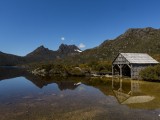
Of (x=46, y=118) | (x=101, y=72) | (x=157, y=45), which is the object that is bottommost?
(x=46, y=118)

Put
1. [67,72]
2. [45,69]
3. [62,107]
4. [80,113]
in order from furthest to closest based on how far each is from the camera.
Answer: [45,69] < [67,72] < [62,107] < [80,113]

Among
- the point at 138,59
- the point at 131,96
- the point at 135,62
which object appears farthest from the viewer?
the point at 138,59

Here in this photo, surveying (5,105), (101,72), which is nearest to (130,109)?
(5,105)

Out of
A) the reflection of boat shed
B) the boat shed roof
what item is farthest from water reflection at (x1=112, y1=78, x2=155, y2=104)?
the boat shed roof

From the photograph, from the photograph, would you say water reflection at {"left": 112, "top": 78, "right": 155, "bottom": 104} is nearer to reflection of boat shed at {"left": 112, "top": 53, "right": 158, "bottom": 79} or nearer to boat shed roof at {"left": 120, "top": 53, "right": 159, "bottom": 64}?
reflection of boat shed at {"left": 112, "top": 53, "right": 158, "bottom": 79}

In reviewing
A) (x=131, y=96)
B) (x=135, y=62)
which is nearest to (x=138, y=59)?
(x=135, y=62)

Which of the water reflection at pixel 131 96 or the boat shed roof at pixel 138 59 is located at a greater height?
the boat shed roof at pixel 138 59

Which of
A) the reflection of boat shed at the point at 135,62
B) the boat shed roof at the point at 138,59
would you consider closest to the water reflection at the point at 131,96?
the reflection of boat shed at the point at 135,62

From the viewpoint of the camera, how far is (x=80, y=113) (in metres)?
21.0

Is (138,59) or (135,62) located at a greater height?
(138,59)

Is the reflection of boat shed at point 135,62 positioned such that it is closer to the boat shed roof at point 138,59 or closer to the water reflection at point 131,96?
the boat shed roof at point 138,59

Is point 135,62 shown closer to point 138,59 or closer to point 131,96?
point 138,59

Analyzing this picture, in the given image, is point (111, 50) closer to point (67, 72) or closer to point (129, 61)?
point (67, 72)

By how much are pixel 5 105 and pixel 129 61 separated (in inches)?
1286
